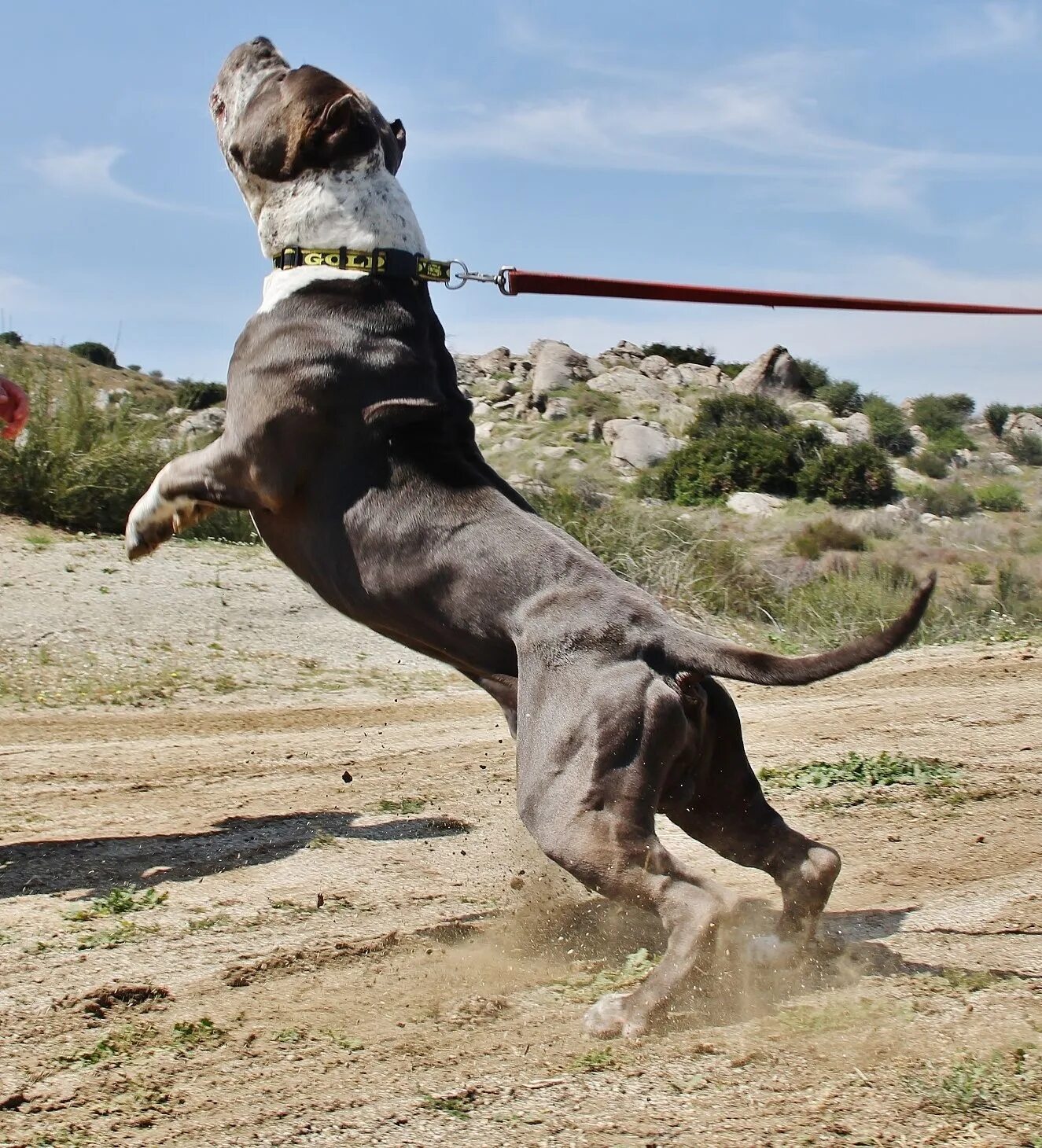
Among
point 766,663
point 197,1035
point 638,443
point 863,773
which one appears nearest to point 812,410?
point 638,443

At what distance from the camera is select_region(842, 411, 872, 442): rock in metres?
43.2

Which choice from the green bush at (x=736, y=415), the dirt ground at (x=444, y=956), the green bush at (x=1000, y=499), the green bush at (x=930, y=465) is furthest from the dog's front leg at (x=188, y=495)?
the green bush at (x=930, y=465)

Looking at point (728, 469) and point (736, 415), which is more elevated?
point (736, 415)

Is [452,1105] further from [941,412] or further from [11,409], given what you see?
[941,412]

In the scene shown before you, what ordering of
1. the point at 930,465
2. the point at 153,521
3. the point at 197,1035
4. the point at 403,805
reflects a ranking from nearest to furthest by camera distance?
the point at 197,1035, the point at 153,521, the point at 403,805, the point at 930,465

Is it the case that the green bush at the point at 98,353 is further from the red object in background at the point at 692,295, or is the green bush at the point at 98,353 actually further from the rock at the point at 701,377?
the red object in background at the point at 692,295

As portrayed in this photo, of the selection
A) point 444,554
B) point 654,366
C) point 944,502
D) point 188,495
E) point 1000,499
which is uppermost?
point 654,366

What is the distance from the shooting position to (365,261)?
4.63 m

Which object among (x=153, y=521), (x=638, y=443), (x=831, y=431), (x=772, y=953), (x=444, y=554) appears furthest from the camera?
(x=831, y=431)

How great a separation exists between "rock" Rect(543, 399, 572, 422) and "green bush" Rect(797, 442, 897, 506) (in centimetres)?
1152

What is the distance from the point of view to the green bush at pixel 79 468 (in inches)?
577

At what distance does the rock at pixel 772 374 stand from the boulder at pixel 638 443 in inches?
362

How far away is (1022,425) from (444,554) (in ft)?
180

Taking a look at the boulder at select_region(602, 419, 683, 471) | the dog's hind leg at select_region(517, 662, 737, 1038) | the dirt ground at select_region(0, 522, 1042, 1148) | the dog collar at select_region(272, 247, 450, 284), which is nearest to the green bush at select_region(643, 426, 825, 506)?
the boulder at select_region(602, 419, 683, 471)
